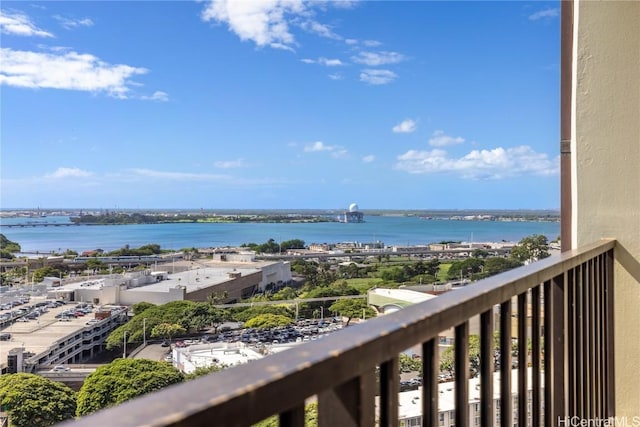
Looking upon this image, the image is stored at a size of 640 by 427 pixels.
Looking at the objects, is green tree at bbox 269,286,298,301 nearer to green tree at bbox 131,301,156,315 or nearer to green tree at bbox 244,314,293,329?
green tree at bbox 244,314,293,329

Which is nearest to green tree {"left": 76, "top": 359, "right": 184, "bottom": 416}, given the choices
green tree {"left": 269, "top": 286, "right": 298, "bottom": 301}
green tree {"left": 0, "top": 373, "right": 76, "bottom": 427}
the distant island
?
green tree {"left": 0, "top": 373, "right": 76, "bottom": 427}

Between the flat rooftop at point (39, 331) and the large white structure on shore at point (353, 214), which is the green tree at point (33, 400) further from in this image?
the large white structure on shore at point (353, 214)

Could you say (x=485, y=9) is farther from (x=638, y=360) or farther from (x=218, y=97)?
(x=638, y=360)

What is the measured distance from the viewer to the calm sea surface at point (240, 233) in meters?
21.6

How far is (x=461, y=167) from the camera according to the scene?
98.6ft

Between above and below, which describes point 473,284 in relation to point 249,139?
below

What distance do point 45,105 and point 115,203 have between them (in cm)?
613

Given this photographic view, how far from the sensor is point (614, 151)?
204 centimetres

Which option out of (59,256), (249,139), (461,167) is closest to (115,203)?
(59,256)

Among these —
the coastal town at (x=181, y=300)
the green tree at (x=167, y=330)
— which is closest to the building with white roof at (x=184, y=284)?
the coastal town at (x=181, y=300)

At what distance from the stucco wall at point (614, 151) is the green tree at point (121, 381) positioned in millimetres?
5379

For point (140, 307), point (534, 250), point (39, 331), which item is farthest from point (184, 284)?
point (534, 250)

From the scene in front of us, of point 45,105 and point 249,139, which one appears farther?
point 249,139

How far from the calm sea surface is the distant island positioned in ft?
1.63
